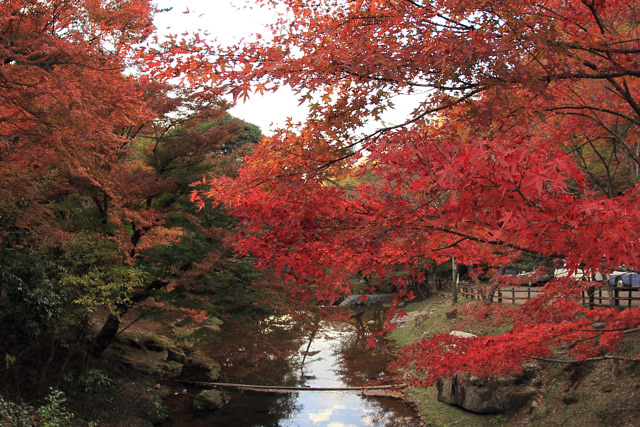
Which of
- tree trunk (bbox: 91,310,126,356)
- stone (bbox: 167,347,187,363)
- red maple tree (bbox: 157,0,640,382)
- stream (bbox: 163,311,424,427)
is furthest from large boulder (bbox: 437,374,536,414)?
stone (bbox: 167,347,187,363)

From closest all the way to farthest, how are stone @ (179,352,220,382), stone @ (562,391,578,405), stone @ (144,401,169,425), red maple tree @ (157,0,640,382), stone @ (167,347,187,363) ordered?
red maple tree @ (157,0,640,382) → stone @ (562,391,578,405) → stone @ (144,401,169,425) → stone @ (179,352,220,382) → stone @ (167,347,187,363)

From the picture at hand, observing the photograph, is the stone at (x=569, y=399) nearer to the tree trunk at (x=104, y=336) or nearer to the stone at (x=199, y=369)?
the stone at (x=199, y=369)

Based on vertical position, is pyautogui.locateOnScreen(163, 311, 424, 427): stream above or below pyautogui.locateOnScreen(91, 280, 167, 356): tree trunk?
below

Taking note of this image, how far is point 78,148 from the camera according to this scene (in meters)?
8.05

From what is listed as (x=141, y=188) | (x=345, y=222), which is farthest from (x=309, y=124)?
(x=141, y=188)

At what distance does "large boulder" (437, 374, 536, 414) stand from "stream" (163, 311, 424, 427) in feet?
4.15

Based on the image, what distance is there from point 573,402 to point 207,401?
8.17 metres

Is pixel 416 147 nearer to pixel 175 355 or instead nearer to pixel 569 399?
pixel 569 399

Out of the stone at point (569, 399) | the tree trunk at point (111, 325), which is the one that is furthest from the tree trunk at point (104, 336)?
the stone at point (569, 399)

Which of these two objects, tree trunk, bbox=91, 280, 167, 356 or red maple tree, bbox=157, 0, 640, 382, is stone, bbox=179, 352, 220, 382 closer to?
tree trunk, bbox=91, 280, 167, 356

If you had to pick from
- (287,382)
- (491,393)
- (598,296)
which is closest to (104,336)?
(287,382)

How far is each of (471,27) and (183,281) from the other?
26.7 feet

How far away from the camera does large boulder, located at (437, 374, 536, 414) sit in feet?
31.8

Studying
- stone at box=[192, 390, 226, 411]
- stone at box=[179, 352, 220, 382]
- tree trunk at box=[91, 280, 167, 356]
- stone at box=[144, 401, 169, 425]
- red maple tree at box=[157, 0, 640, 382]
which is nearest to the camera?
red maple tree at box=[157, 0, 640, 382]
